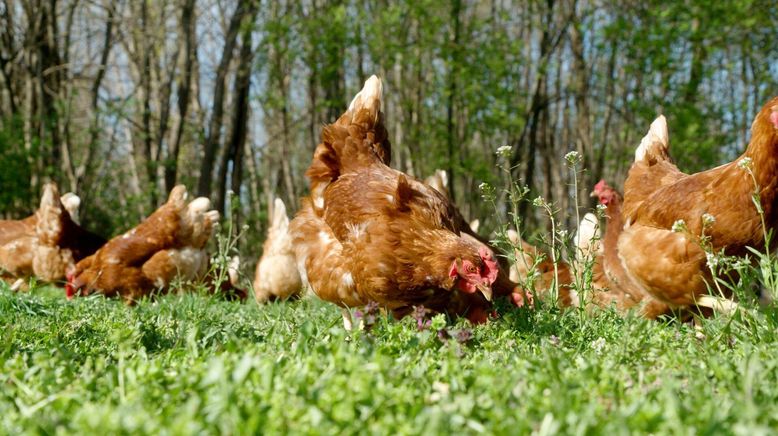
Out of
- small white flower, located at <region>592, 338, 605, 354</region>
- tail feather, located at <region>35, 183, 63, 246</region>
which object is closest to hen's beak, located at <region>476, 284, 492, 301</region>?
small white flower, located at <region>592, 338, 605, 354</region>

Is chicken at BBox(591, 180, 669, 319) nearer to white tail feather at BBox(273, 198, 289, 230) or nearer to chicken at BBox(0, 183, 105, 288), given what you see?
white tail feather at BBox(273, 198, 289, 230)

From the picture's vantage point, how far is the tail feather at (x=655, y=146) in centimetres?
595

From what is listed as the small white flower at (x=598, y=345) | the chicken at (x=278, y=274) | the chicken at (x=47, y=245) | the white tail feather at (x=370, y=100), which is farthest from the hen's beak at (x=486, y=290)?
the chicken at (x=47, y=245)

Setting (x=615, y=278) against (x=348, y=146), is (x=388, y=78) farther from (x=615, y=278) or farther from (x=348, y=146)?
(x=615, y=278)

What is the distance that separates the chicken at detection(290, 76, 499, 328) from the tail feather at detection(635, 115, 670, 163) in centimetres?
207

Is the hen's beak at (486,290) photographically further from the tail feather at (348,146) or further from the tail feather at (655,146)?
the tail feather at (655,146)

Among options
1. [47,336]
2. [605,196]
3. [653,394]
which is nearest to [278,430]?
[653,394]

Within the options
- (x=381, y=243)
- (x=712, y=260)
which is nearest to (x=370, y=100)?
(x=381, y=243)

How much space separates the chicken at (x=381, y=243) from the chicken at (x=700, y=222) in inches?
49.8

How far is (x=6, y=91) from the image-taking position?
14.7m

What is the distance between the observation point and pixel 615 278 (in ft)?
17.6

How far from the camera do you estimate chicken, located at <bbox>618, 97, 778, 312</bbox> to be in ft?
13.5

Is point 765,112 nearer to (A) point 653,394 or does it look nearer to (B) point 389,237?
(B) point 389,237

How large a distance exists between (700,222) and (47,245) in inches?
319
